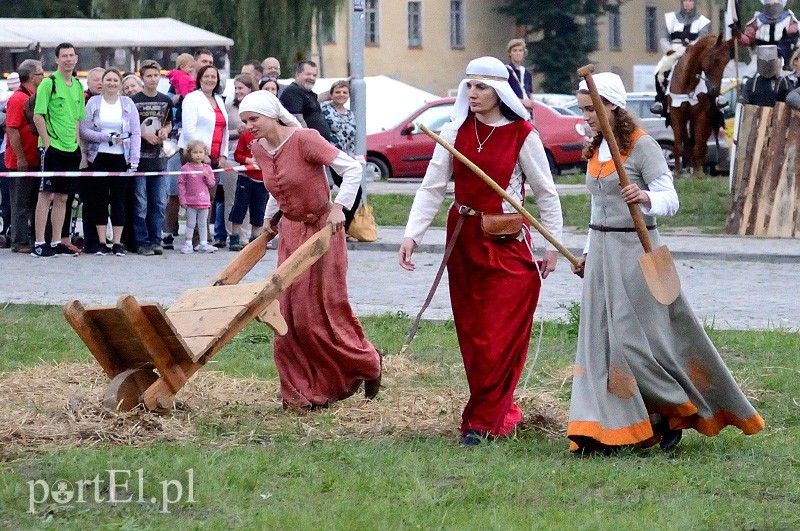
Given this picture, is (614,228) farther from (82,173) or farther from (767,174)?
(767,174)

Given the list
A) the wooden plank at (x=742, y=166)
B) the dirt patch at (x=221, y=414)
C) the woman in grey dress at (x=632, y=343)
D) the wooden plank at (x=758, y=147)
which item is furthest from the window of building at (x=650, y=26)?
the woman in grey dress at (x=632, y=343)

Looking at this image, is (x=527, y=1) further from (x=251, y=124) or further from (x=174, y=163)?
(x=251, y=124)

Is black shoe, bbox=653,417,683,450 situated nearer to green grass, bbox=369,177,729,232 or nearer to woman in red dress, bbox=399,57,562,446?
woman in red dress, bbox=399,57,562,446

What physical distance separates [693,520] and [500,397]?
175 centimetres

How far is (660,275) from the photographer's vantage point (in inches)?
248

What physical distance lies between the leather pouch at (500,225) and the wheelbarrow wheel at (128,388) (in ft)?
5.91

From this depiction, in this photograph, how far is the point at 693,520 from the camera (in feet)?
17.2

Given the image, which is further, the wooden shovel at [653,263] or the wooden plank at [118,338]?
the wooden plank at [118,338]

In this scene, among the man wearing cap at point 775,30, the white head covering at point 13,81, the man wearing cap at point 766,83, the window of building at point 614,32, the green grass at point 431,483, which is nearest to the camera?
the green grass at point 431,483

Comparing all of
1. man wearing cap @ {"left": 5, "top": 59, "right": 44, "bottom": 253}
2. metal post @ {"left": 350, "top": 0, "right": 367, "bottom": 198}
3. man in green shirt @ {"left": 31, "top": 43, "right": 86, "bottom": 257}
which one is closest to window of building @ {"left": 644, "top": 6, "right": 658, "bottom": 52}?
metal post @ {"left": 350, "top": 0, "right": 367, "bottom": 198}

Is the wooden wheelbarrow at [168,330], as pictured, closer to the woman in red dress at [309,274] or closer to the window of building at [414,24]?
the woman in red dress at [309,274]

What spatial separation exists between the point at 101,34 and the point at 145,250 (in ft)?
62.8

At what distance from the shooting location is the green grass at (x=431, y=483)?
523cm

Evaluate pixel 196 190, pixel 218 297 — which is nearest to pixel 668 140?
pixel 196 190
